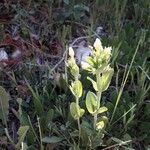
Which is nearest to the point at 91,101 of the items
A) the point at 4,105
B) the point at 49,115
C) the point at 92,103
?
the point at 92,103

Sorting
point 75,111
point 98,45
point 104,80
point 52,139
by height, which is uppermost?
point 98,45

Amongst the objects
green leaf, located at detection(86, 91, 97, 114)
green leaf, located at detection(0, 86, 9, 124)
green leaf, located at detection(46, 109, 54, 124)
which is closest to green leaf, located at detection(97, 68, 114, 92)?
green leaf, located at detection(86, 91, 97, 114)

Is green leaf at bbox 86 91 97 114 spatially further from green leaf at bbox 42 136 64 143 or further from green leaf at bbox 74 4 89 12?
green leaf at bbox 74 4 89 12

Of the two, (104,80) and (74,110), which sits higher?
(104,80)

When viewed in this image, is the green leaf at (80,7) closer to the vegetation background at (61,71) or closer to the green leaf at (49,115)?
the vegetation background at (61,71)

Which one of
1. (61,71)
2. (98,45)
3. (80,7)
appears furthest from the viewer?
(80,7)

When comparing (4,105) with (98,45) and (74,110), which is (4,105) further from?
(98,45)

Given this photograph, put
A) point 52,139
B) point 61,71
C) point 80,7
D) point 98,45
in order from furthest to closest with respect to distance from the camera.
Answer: point 80,7 → point 61,71 → point 52,139 → point 98,45

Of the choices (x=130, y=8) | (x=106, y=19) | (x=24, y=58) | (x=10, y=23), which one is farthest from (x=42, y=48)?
(x=130, y=8)

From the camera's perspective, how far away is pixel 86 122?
143 centimetres

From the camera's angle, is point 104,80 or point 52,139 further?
point 52,139

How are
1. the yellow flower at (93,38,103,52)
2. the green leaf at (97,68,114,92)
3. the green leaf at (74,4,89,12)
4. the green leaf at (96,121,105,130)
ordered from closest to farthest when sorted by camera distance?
the yellow flower at (93,38,103,52) → the green leaf at (97,68,114,92) → the green leaf at (96,121,105,130) → the green leaf at (74,4,89,12)

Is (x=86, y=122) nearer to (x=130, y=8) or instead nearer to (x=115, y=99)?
(x=115, y=99)

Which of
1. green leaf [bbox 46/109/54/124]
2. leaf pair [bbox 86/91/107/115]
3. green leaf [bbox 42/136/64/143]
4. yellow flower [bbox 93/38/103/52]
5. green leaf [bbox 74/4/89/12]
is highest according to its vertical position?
yellow flower [bbox 93/38/103/52]
